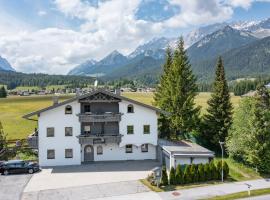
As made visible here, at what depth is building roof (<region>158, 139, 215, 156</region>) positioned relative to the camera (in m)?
46.3

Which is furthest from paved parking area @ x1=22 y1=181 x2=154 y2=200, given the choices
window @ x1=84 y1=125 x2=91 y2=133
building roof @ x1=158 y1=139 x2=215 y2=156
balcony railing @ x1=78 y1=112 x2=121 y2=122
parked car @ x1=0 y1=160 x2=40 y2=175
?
window @ x1=84 y1=125 x2=91 y2=133

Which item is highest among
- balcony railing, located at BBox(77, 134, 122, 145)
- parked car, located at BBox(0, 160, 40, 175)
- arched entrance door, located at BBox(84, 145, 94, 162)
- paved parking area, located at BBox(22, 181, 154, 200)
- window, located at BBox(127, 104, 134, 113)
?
window, located at BBox(127, 104, 134, 113)

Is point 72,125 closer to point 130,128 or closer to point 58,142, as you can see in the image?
point 58,142

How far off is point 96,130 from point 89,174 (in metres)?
7.32

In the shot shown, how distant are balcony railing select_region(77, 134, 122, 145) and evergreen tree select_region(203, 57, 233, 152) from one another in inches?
551

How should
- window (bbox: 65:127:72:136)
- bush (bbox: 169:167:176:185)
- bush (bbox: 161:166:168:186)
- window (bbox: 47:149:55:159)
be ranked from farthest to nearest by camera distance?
window (bbox: 65:127:72:136) < window (bbox: 47:149:55:159) < bush (bbox: 169:167:176:185) < bush (bbox: 161:166:168:186)

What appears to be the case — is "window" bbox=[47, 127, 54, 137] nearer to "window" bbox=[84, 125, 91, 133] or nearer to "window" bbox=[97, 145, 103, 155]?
"window" bbox=[84, 125, 91, 133]

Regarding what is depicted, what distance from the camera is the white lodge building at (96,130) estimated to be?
164ft

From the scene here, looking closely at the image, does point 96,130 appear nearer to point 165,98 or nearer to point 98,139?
point 98,139

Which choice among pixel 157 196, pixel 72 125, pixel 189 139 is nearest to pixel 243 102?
pixel 189 139

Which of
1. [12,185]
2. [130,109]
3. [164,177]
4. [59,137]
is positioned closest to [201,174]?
[164,177]

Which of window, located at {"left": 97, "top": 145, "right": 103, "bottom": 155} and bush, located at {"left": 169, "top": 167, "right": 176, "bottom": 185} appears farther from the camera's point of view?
window, located at {"left": 97, "top": 145, "right": 103, "bottom": 155}

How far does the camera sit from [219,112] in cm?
5509

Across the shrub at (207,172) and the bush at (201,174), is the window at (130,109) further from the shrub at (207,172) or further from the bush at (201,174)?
the shrub at (207,172)
